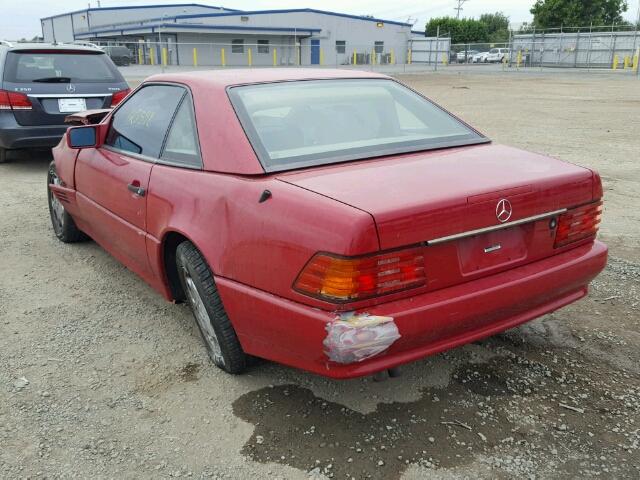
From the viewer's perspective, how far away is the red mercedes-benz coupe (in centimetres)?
231

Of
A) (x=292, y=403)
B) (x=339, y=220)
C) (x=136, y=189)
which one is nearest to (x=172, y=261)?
(x=136, y=189)

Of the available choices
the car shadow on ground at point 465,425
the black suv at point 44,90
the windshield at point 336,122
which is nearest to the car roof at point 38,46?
the black suv at point 44,90

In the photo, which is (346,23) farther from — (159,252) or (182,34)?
(159,252)

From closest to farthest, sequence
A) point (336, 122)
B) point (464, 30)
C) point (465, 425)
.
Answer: point (465, 425) < point (336, 122) < point (464, 30)

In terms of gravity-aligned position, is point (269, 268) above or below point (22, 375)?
above

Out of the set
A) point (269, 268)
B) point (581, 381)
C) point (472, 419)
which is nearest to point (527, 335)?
point (581, 381)

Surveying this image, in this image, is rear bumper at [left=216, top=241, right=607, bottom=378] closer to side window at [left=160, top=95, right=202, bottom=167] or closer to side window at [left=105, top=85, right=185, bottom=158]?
side window at [left=160, top=95, right=202, bottom=167]

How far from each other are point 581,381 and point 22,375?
113 inches

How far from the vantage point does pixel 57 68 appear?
7.84 metres

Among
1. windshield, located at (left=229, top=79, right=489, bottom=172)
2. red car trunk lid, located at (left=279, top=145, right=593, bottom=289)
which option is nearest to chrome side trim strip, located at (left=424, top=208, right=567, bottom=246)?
red car trunk lid, located at (left=279, top=145, right=593, bottom=289)

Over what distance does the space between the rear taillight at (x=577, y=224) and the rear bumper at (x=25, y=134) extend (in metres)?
6.68

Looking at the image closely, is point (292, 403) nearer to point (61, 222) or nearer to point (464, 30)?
point (61, 222)

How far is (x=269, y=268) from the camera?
2488mm

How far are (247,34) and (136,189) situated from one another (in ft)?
159
